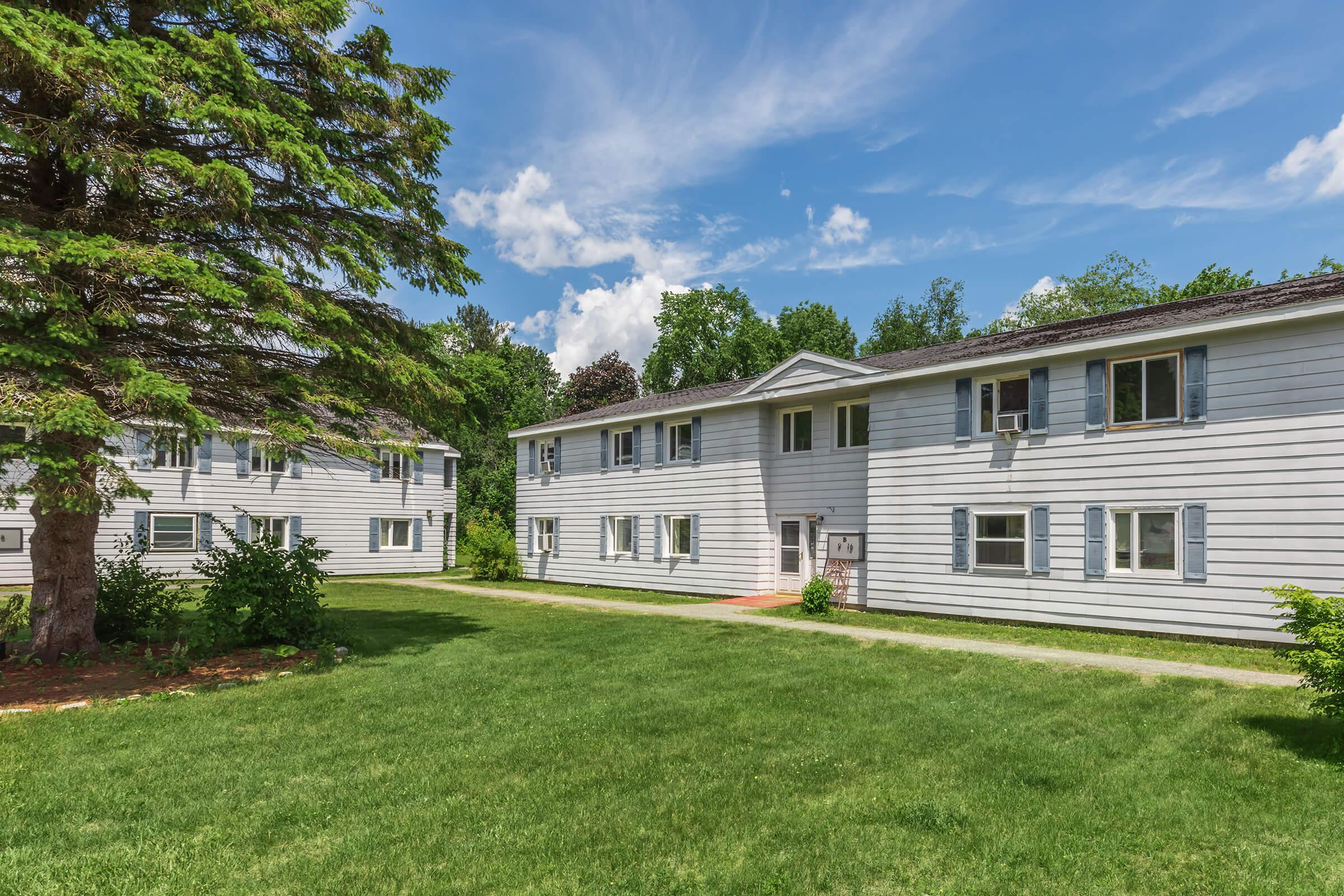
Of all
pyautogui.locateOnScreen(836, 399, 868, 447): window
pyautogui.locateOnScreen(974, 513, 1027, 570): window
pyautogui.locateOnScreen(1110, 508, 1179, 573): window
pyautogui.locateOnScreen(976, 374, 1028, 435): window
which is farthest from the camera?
pyautogui.locateOnScreen(836, 399, 868, 447): window

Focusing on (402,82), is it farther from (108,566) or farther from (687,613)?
(687,613)

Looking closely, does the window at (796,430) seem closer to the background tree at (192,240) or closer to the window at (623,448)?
the window at (623,448)

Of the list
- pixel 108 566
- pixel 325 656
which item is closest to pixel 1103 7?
pixel 325 656

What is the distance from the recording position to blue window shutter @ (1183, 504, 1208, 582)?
12.3 m

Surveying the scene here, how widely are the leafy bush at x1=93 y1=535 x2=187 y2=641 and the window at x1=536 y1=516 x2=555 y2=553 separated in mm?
14273

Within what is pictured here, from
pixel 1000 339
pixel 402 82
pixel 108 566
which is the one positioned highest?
pixel 402 82

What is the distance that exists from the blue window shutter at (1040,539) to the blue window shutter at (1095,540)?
2.12 feet

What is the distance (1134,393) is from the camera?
1332 centimetres

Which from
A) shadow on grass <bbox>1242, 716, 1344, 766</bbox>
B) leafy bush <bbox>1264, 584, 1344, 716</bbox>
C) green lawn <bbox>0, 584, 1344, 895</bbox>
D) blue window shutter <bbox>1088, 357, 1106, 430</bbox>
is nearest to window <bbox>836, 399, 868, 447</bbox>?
blue window shutter <bbox>1088, 357, 1106, 430</bbox>

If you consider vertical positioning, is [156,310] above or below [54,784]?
above

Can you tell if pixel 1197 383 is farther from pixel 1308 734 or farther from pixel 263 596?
pixel 263 596

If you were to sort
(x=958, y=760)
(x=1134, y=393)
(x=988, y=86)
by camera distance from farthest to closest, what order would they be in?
1. (x=988, y=86)
2. (x=1134, y=393)
3. (x=958, y=760)

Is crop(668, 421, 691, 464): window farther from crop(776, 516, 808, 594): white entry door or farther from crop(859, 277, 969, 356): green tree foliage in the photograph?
crop(859, 277, 969, 356): green tree foliage

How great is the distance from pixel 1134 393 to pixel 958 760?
984 centimetres
